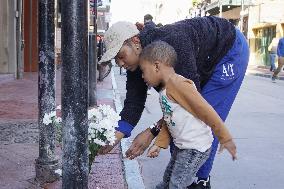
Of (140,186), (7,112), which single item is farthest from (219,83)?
(7,112)

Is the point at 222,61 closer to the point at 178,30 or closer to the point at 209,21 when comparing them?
the point at 209,21

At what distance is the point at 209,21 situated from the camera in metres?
3.61

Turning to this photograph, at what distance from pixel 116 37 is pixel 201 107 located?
2.10 feet

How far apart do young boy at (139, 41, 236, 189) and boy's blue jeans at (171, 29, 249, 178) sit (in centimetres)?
43

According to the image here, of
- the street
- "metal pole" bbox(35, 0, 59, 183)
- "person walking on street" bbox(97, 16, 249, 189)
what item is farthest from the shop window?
"person walking on street" bbox(97, 16, 249, 189)

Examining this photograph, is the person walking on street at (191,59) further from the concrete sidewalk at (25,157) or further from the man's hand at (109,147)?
the concrete sidewalk at (25,157)

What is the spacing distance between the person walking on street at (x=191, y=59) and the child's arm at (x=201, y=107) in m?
0.16

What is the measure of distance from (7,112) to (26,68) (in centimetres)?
1085

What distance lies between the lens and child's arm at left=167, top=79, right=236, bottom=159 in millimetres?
3010

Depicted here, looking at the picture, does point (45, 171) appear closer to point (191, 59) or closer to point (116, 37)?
point (116, 37)

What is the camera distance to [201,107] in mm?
3014

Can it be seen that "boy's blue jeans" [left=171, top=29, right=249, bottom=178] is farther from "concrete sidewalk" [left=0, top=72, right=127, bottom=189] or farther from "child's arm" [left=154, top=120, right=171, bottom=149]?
"concrete sidewalk" [left=0, top=72, right=127, bottom=189]

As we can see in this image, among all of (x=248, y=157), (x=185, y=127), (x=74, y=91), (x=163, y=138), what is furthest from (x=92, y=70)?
(x=74, y=91)

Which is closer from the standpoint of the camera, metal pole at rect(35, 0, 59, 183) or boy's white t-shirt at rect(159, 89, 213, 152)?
boy's white t-shirt at rect(159, 89, 213, 152)
